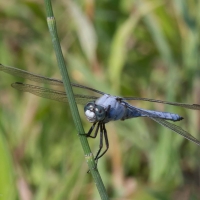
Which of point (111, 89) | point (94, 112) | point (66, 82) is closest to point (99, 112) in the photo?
point (94, 112)

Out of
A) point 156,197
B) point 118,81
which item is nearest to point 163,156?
point 156,197

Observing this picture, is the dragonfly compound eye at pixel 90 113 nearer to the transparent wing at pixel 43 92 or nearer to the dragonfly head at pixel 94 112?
the dragonfly head at pixel 94 112

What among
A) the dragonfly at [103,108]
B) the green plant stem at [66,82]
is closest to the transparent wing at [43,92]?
the dragonfly at [103,108]

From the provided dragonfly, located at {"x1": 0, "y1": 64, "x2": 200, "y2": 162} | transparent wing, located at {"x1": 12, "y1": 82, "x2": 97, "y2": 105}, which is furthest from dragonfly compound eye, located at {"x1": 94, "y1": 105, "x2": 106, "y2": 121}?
transparent wing, located at {"x1": 12, "y1": 82, "x2": 97, "y2": 105}

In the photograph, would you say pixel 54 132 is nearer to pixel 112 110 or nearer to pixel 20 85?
pixel 20 85

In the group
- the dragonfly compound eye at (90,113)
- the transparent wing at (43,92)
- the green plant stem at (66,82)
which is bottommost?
the green plant stem at (66,82)

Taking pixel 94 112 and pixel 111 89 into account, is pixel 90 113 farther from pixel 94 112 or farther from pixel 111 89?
pixel 111 89
